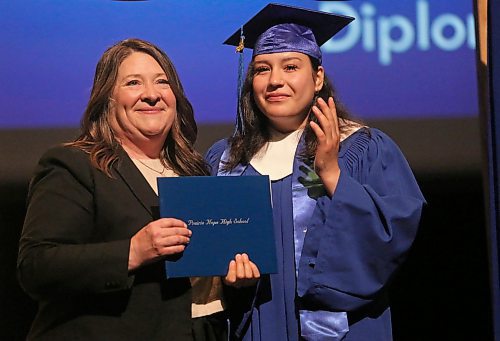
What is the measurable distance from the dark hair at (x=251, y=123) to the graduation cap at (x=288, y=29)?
0.07 metres

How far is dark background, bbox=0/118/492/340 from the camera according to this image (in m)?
3.50

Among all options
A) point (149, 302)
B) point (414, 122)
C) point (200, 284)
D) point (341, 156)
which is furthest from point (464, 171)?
point (149, 302)

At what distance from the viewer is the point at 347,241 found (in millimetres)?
2404

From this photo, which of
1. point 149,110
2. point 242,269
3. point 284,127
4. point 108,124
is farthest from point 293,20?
point 242,269

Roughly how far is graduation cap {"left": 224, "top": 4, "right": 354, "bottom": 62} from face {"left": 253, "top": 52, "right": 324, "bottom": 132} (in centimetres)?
3

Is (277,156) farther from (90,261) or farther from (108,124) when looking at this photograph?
(90,261)

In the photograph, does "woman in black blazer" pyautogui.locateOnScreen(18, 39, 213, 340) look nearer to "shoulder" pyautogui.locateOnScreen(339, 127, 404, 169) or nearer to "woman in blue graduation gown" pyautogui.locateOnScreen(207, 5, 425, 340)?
"woman in blue graduation gown" pyautogui.locateOnScreen(207, 5, 425, 340)

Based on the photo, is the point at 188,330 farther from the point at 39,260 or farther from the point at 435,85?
the point at 435,85

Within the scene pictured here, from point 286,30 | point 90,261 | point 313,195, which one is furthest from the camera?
point 286,30

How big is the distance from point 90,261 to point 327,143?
29.3 inches

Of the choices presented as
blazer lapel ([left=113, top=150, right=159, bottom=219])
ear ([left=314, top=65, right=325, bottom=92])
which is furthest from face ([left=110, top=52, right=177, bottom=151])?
ear ([left=314, top=65, right=325, bottom=92])

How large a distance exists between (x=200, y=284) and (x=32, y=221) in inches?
21.2

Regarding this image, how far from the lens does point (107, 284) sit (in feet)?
7.02

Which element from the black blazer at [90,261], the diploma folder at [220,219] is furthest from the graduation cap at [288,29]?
the black blazer at [90,261]
